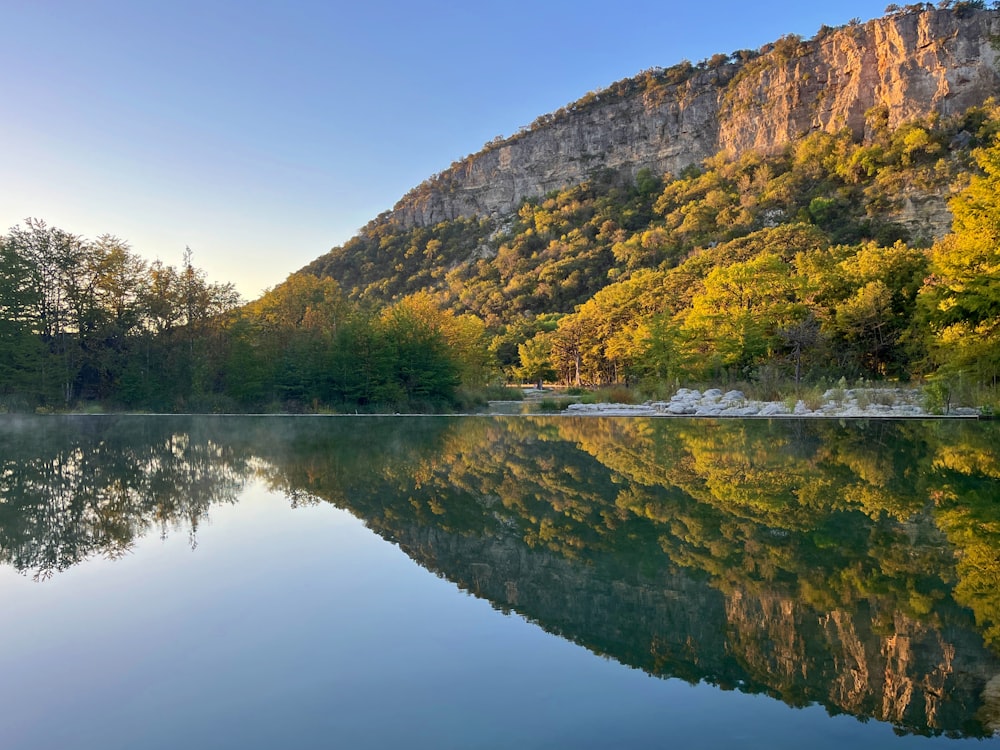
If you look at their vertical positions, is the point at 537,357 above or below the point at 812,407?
above

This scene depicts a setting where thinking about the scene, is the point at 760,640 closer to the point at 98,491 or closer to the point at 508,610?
the point at 508,610

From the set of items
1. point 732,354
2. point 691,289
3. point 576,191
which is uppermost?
point 576,191

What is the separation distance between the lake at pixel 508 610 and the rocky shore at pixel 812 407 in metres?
8.53

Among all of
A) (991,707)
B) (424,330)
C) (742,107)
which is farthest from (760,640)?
(742,107)

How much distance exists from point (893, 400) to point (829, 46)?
50.7 meters

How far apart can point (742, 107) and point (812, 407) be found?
53567 mm

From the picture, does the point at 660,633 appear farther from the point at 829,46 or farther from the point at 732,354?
the point at 829,46

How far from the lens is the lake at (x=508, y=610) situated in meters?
2.39

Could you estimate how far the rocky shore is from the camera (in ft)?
51.8

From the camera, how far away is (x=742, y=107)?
2415 inches

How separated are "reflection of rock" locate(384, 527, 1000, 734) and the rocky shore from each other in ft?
44.8

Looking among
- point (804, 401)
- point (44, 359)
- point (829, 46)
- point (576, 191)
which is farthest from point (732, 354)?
point (576, 191)

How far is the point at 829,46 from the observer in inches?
2168

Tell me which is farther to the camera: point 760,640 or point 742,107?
point 742,107
